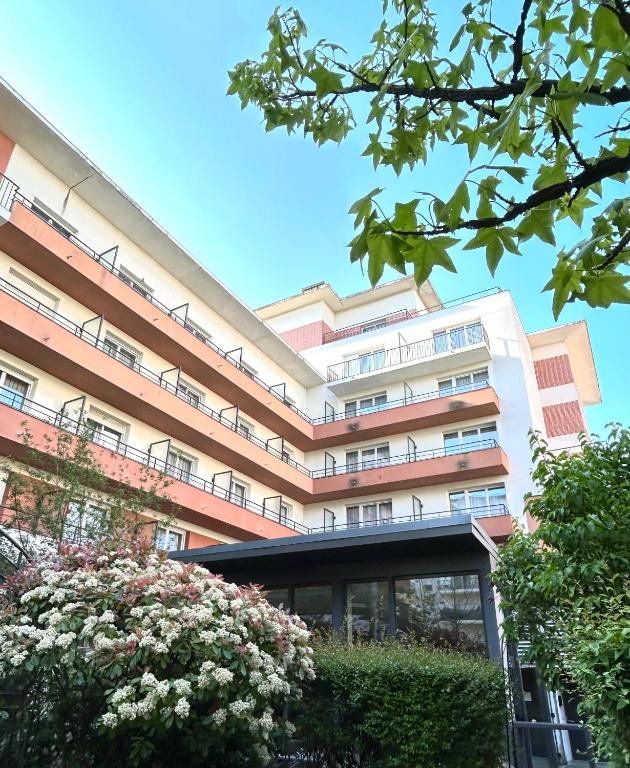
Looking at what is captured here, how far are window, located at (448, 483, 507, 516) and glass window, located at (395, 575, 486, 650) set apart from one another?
36.9 feet

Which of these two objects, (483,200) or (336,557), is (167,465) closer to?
(336,557)

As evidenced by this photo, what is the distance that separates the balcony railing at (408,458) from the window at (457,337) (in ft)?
14.7

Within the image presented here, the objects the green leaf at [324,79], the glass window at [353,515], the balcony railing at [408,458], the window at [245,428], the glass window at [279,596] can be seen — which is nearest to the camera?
the green leaf at [324,79]

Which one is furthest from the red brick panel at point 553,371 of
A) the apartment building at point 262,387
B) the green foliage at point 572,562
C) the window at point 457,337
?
the green foliage at point 572,562

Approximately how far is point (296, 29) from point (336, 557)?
374 inches

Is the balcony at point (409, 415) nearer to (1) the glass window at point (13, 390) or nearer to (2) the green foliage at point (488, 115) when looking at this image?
(1) the glass window at point (13, 390)

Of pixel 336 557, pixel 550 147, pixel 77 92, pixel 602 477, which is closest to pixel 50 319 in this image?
pixel 77 92

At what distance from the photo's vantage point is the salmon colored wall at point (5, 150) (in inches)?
615

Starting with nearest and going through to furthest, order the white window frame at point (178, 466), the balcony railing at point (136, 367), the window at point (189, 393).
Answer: the balcony railing at point (136, 367), the white window frame at point (178, 466), the window at point (189, 393)

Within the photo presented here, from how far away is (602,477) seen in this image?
720 cm

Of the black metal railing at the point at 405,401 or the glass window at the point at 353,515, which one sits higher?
the black metal railing at the point at 405,401

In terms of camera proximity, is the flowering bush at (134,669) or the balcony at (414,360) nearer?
the flowering bush at (134,669)

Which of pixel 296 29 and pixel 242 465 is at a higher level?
Result: pixel 242 465

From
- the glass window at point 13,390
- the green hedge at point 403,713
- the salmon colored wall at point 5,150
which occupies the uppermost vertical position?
the salmon colored wall at point 5,150
